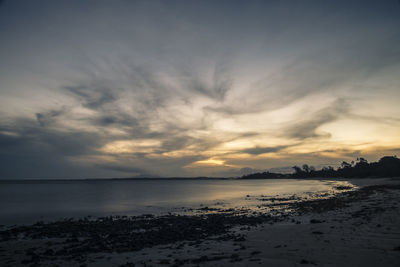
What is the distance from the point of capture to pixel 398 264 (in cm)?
878

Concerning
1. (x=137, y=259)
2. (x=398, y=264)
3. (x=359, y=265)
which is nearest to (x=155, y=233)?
(x=137, y=259)

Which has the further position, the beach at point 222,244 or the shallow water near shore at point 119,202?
the shallow water near shore at point 119,202

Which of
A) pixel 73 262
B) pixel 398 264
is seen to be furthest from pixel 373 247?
pixel 73 262

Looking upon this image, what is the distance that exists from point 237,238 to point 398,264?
8.27 m

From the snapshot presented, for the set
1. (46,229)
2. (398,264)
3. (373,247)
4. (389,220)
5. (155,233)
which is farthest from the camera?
(46,229)

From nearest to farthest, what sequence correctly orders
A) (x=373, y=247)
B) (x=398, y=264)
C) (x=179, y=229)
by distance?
1. (x=398, y=264)
2. (x=373, y=247)
3. (x=179, y=229)

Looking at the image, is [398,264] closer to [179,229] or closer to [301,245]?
[301,245]

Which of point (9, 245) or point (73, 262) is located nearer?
point (73, 262)

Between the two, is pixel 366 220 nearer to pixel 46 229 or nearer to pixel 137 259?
pixel 137 259

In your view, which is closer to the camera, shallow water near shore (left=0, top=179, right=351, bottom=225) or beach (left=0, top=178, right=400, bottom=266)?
beach (left=0, top=178, right=400, bottom=266)

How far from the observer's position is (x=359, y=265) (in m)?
9.07

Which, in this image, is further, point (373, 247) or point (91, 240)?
point (91, 240)

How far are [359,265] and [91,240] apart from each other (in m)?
15.8

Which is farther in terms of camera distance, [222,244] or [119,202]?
[119,202]
